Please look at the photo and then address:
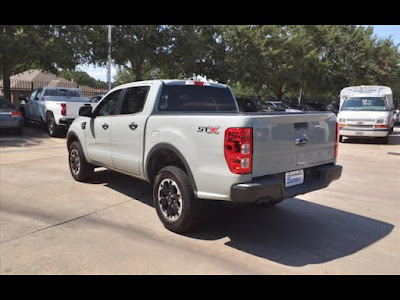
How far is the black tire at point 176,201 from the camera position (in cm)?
408

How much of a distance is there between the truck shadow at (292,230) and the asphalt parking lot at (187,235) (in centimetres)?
1

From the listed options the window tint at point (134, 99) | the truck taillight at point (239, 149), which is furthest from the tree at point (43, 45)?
the truck taillight at point (239, 149)

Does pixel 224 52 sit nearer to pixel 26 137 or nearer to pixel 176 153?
pixel 26 137

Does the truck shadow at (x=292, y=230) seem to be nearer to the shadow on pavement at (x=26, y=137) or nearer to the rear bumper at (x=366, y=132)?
the shadow on pavement at (x=26, y=137)

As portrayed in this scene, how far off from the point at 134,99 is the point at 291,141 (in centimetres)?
249

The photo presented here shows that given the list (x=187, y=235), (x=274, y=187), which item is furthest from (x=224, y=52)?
(x=274, y=187)

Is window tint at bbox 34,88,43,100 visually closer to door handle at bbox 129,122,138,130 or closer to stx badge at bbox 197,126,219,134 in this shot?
door handle at bbox 129,122,138,130

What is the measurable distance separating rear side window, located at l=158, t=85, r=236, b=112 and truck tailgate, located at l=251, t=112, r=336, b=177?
5.29 feet

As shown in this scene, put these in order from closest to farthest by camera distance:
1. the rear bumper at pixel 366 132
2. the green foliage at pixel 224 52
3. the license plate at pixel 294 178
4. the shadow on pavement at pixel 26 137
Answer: the license plate at pixel 294 178 → the shadow on pavement at pixel 26 137 → the rear bumper at pixel 366 132 → the green foliage at pixel 224 52

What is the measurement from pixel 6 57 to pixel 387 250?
15949 millimetres

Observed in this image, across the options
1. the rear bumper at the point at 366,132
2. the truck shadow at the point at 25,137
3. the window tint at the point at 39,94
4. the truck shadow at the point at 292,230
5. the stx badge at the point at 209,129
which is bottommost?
the truck shadow at the point at 292,230

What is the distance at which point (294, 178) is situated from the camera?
410cm

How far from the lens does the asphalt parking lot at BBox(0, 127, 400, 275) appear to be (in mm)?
3523

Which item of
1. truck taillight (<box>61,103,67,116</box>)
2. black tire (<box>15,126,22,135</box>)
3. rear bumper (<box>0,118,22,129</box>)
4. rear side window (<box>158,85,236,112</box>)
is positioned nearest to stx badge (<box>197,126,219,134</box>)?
rear side window (<box>158,85,236,112</box>)
